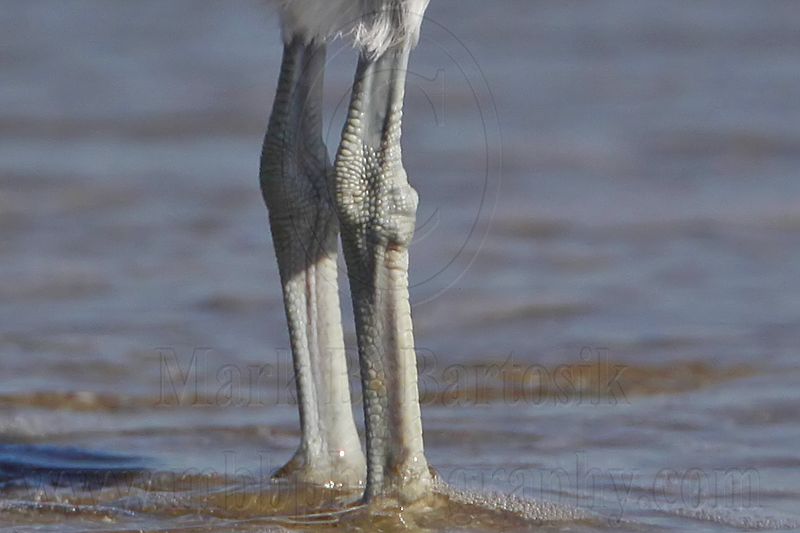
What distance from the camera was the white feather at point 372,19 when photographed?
4191mm

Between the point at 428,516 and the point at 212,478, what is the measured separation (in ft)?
2.64

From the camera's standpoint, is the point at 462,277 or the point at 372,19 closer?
the point at 372,19

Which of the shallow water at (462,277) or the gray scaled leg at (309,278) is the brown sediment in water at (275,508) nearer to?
the shallow water at (462,277)

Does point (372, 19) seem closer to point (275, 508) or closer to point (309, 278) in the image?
point (309, 278)

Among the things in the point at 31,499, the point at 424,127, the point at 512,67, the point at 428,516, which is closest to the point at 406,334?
the point at 428,516

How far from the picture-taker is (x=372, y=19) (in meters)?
4.20

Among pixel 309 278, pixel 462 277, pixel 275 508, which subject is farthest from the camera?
pixel 462 277

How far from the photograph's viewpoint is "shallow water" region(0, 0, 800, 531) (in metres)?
4.70

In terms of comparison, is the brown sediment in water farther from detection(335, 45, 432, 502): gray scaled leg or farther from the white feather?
the white feather

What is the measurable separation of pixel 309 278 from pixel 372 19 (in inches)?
32.2

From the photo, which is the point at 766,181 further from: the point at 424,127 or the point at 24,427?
the point at 24,427

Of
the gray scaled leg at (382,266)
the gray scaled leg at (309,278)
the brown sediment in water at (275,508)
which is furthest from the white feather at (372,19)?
the brown sediment in water at (275,508)

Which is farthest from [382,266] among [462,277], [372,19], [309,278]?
[462,277]

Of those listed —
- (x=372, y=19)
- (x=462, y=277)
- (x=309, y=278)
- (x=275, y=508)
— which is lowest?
(x=275, y=508)
